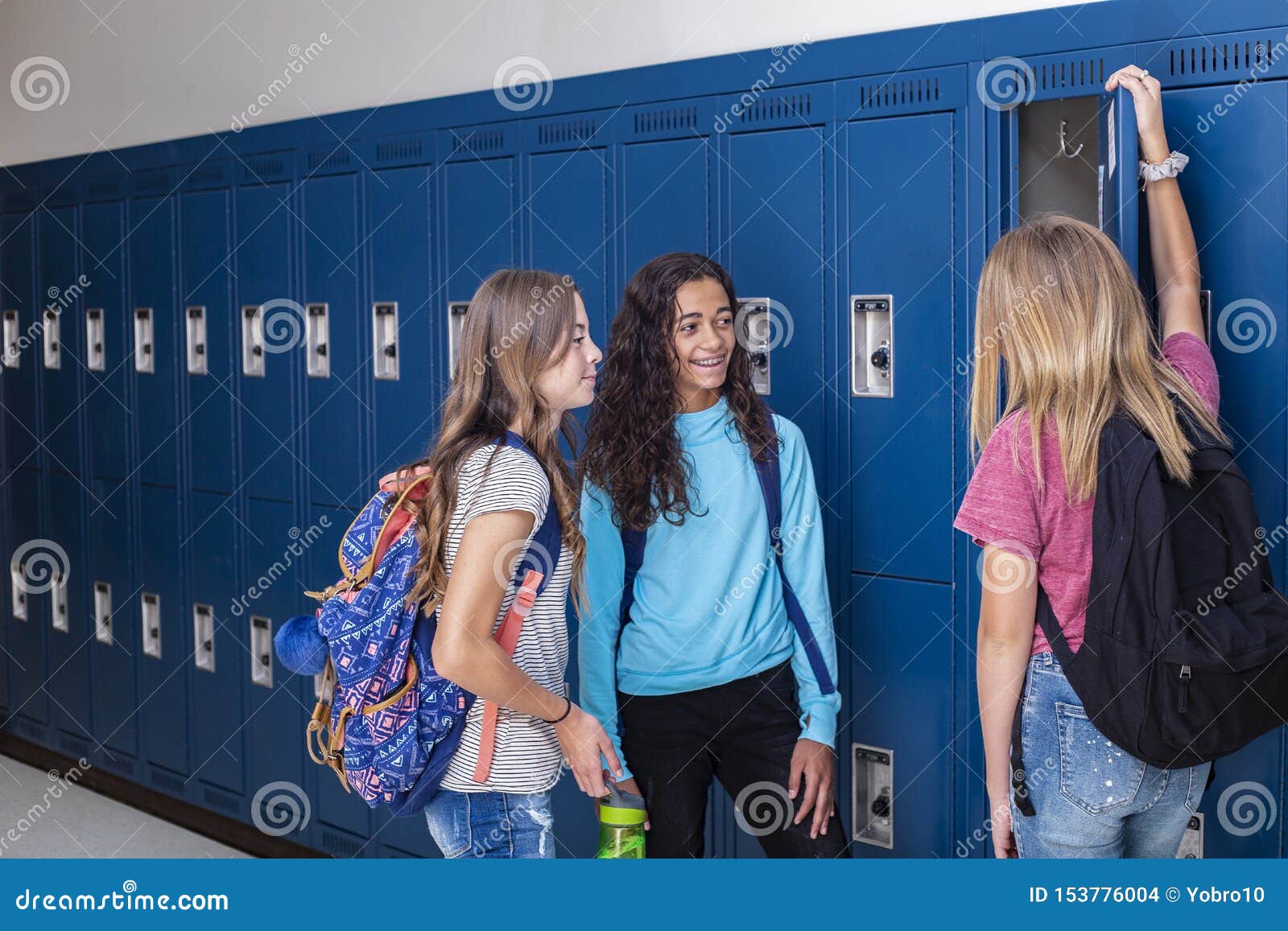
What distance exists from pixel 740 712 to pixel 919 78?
1.34 meters

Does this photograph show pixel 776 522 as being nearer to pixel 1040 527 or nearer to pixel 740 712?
pixel 740 712

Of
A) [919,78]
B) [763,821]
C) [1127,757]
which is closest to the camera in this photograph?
[1127,757]

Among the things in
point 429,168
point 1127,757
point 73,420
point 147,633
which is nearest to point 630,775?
point 1127,757

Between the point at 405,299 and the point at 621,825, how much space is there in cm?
193

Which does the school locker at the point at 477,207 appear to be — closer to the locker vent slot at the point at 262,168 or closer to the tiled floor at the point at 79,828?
the locker vent slot at the point at 262,168

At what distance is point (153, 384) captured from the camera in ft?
14.8

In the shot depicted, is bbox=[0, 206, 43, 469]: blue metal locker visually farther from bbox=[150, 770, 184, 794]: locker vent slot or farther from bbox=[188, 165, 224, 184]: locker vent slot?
bbox=[150, 770, 184, 794]: locker vent slot

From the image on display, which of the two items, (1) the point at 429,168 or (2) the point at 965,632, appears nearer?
(2) the point at 965,632

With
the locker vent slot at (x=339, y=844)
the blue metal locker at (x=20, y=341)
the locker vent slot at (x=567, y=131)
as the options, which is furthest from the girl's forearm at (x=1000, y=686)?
the blue metal locker at (x=20, y=341)

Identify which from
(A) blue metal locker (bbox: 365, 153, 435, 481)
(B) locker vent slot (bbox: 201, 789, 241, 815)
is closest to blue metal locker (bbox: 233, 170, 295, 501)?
(A) blue metal locker (bbox: 365, 153, 435, 481)

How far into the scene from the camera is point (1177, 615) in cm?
168

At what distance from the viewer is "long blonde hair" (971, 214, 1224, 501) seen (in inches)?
68.1

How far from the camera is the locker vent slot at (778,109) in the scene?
2804 mm

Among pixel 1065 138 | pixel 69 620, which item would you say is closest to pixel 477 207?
pixel 1065 138
